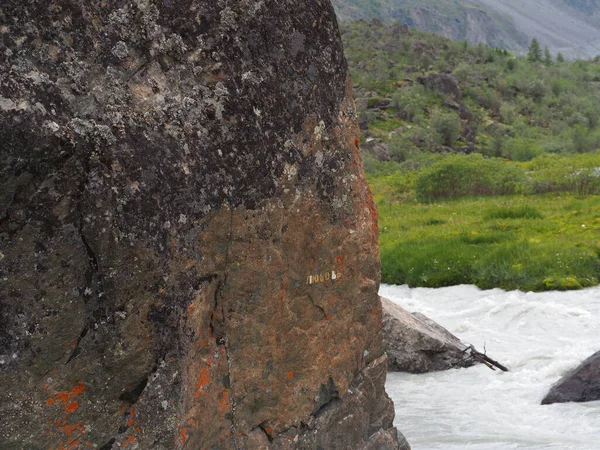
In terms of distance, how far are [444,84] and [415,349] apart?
2074 inches

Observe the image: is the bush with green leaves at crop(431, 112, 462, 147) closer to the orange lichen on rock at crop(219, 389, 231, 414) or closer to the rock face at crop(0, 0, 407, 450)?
the rock face at crop(0, 0, 407, 450)

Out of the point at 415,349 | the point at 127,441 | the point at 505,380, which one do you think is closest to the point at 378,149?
the point at 415,349

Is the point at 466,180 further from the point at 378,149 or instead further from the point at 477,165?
the point at 378,149

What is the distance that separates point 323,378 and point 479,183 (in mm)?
22112

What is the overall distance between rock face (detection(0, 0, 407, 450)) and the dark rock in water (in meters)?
3.93

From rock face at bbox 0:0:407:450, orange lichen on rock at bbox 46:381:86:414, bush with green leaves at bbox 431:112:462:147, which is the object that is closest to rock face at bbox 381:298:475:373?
rock face at bbox 0:0:407:450

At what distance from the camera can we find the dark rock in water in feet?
27.5

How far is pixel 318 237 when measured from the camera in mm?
5082

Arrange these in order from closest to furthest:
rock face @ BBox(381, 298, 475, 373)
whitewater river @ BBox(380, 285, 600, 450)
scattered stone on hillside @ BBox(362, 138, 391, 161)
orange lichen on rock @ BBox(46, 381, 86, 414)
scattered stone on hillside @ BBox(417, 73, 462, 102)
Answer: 1. orange lichen on rock @ BBox(46, 381, 86, 414)
2. whitewater river @ BBox(380, 285, 600, 450)
3. rock face @ BBox(381, 298, 475, 373)
4. scattered stone on hillside @ BBox(362, 138, 391, 161)
5. scattered stone on hillside @ BBox(417, 73, 462, 102)

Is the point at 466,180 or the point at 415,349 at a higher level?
the point at 415,349

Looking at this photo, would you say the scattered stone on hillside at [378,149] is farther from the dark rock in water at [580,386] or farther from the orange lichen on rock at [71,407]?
the orange lichen on rock at [71,407]

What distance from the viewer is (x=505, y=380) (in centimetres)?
Result: 959

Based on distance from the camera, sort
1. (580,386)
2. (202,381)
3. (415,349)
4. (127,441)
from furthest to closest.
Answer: (415,349), (580,386), (202,381), (127,441)

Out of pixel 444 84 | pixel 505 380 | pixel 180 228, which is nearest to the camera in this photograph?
pixel 180 228
